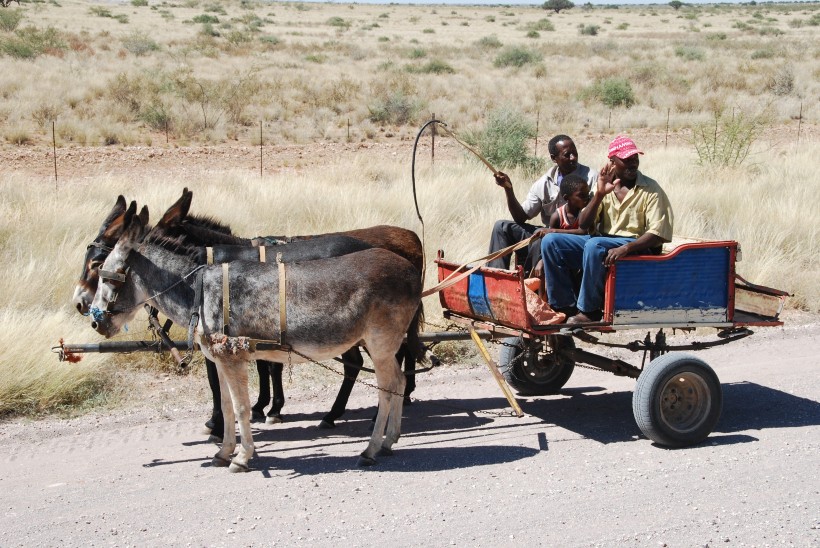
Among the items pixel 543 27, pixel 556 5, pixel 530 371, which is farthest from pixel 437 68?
pixel 556 5

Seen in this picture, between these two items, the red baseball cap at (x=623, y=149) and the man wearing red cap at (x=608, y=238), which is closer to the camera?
the man wearing red cap at (x=608, y=238)

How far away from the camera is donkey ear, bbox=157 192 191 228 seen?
6.43m

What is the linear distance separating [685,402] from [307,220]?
22.6 feet

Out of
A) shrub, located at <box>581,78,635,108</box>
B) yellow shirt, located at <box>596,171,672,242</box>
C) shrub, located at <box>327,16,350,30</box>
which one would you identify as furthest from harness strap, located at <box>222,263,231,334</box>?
shrub, located at <box>327,16,350,30</box>

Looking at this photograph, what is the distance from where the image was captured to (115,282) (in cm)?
618

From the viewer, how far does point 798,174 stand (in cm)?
1714

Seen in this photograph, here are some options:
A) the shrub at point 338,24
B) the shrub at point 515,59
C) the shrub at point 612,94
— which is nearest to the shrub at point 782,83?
the shrub at point 612,94

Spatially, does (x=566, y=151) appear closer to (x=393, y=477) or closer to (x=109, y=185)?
(x=393, y=477)

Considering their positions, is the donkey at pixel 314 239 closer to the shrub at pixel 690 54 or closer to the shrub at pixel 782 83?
the shrub at pixel 782 83

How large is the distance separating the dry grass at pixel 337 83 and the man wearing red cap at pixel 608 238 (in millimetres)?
19942

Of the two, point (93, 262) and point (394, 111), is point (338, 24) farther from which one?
point (93, 262)

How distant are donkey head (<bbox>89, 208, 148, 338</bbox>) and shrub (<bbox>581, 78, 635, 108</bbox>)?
103 feet

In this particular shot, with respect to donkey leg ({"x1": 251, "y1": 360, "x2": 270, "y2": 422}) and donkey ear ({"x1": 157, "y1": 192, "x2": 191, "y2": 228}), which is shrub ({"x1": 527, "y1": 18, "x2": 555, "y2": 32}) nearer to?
donkey leg ({"x1": 251, "y1": 360, "x2": 270, "y2": 422})

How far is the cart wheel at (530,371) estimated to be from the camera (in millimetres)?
7828
